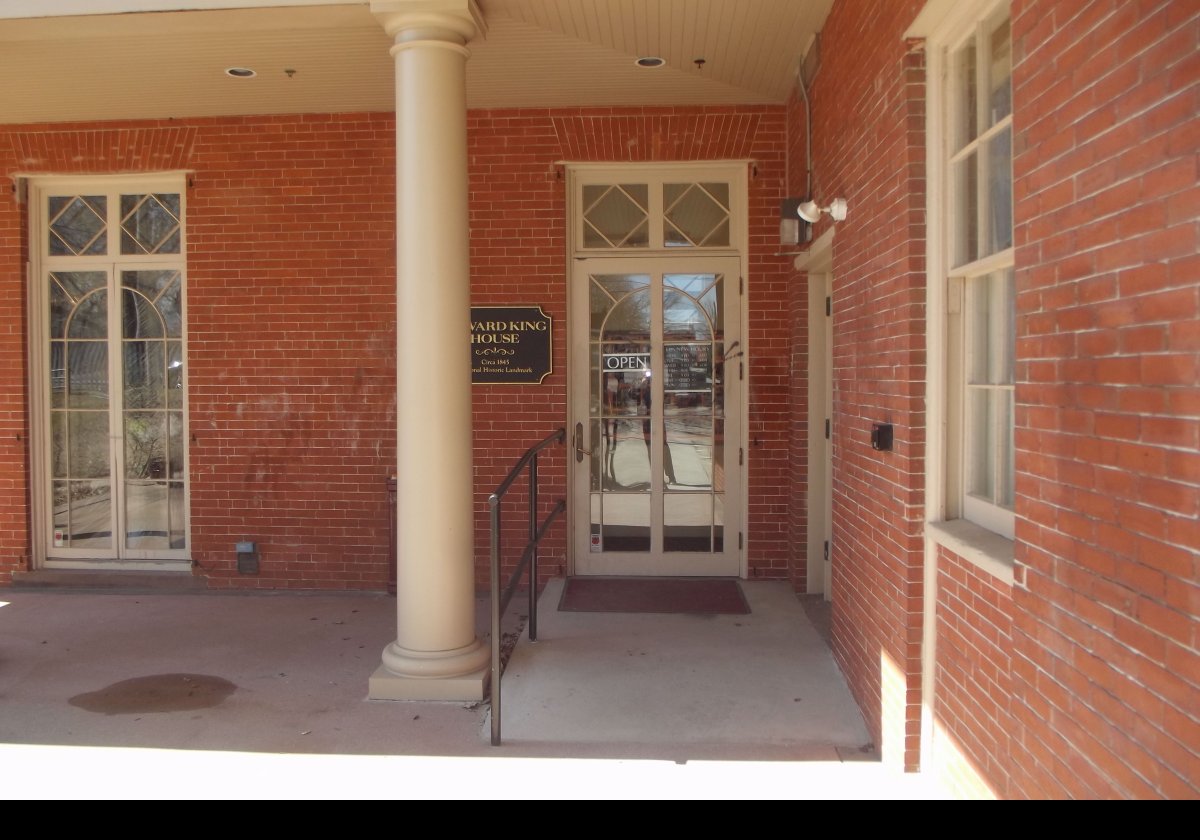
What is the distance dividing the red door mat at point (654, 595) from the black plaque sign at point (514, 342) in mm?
1391

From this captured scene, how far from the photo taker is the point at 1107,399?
1959 millimetres

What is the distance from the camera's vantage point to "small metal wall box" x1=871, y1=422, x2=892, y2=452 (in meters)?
3.53

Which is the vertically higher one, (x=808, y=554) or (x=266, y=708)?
(x=808, y=554)

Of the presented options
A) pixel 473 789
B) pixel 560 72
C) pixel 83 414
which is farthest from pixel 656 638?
pixel 83 414

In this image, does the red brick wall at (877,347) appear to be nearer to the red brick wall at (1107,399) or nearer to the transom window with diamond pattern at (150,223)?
the red brick wall at (1107,399)

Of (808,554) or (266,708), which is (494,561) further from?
(808,554)

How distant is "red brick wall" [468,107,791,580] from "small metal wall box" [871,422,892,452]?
2520 mm

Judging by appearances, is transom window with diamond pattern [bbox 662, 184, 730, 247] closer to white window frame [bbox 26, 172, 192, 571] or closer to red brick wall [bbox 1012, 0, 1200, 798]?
white window frame [bbox 26, 172, 192, 571]

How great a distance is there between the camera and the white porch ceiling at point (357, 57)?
466cm

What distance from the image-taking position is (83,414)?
6609 mm

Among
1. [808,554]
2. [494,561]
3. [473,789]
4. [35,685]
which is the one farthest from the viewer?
[808,554]

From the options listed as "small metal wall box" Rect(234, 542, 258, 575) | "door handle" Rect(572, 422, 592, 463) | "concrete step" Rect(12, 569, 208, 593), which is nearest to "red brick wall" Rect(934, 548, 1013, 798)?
"door handle" Rect(572, 422, 592, 463)

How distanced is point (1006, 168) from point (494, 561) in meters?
2.34

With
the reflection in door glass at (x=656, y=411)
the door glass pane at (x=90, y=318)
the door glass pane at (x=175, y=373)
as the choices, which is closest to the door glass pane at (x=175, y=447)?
the door glass pane at (x=175, y=373)
